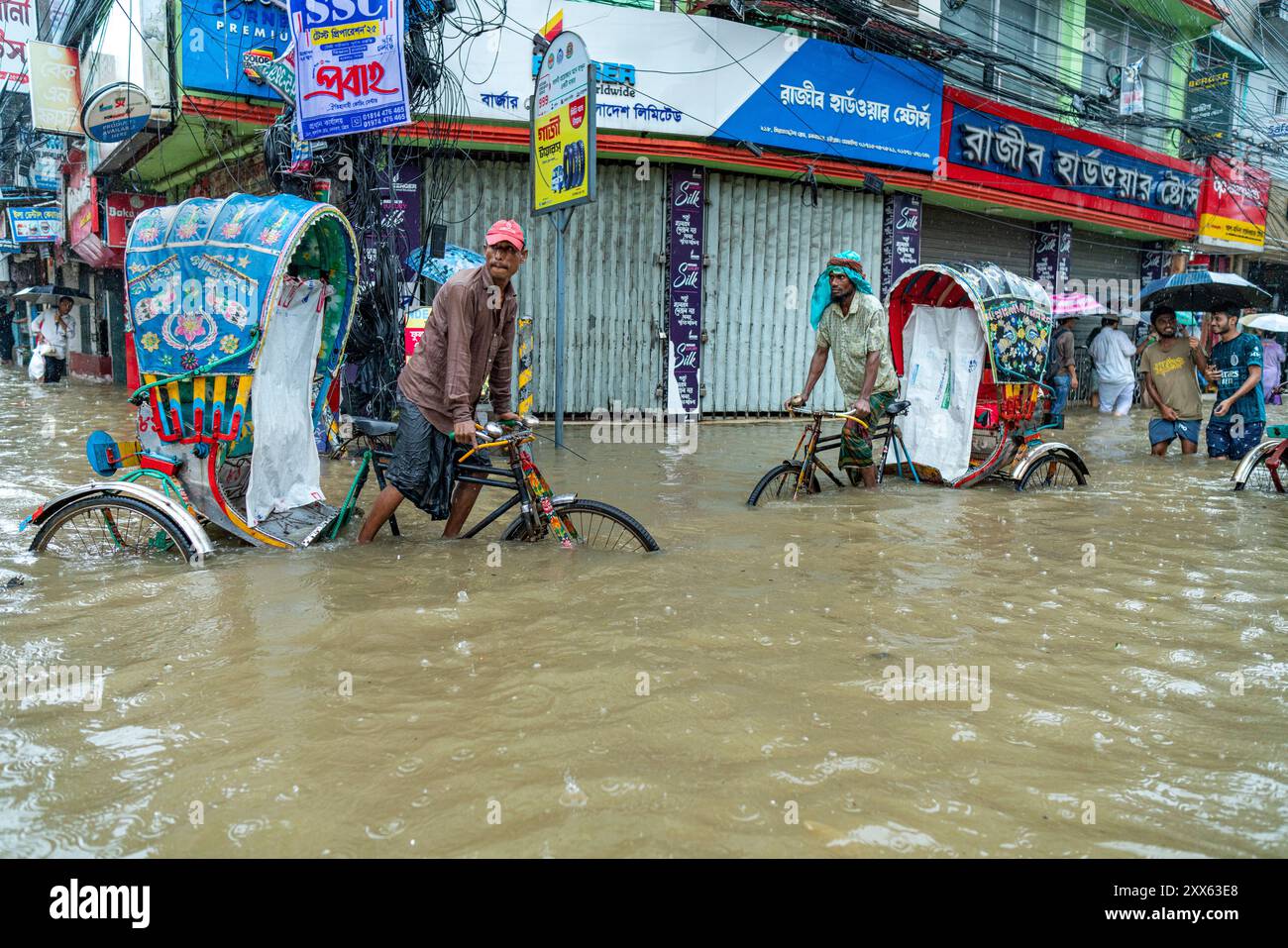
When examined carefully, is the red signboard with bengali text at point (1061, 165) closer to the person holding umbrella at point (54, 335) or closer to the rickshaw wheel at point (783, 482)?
the rickshaw wheel at point (783, 482)

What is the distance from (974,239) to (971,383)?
30.0ft

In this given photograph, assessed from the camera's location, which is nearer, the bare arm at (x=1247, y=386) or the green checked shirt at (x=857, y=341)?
the green checked shirt at (x=857, y=341)

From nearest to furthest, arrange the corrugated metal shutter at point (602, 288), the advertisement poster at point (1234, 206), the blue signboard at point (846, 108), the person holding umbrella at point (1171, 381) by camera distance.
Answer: the person holding umbrella at point (1171, 381), the corrugated metal shutter at point (602, 288), the blue signboard at point (846, 108), the advertisement poster at point (1234, 206)

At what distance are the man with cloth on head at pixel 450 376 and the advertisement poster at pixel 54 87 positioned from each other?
1293 cm

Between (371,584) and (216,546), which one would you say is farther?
(216,546)

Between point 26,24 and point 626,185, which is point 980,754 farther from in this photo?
point 26,24

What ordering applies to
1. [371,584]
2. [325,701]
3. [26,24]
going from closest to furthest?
[325,701] < [371,584] < [26,24]

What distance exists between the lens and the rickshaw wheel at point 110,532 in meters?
4.40

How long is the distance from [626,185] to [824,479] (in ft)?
17.8

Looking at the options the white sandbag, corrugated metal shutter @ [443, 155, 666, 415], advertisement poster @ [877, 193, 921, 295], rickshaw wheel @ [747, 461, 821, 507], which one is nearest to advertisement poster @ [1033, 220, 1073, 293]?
advertisement poster @ [877, 193, 921, 295]

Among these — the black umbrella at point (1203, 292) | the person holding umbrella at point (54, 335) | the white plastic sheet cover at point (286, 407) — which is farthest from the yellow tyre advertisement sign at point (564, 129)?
the person holding umbrella at point (54, 335)

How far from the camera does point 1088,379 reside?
18.2 m
